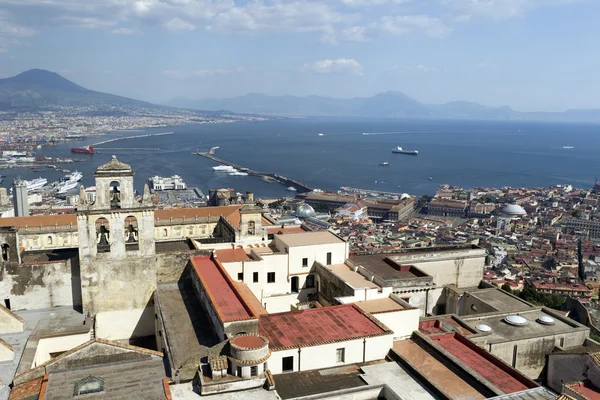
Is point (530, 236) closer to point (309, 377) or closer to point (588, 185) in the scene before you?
point (588, 185)

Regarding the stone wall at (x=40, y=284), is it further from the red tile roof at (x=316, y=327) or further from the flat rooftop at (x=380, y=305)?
the flat rooftop at (x=380, y=305)

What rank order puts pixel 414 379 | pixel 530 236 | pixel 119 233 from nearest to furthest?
1. pixel 414 379
2. pixel 119 233
3. pixel 530 236

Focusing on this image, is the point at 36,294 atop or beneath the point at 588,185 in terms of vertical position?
atop

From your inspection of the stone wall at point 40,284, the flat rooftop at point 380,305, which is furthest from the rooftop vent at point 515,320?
the stone wall at point 40,284

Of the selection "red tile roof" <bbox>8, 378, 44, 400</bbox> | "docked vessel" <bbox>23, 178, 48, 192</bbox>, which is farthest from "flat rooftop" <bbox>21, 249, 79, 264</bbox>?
"docked vessel" <bbox>23, 178, 48, 192</bbox>

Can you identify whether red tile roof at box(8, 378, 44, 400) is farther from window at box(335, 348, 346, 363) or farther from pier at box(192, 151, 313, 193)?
pier at box(192, 151, 313, 193)

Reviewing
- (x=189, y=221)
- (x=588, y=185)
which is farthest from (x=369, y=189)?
(x=189, y=221)
